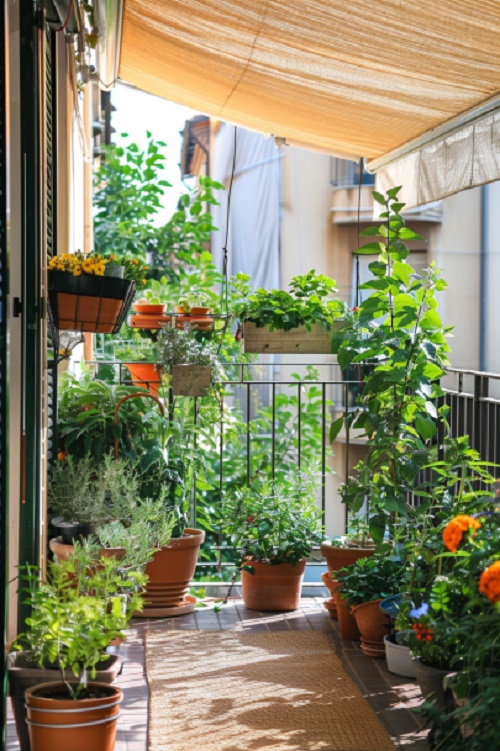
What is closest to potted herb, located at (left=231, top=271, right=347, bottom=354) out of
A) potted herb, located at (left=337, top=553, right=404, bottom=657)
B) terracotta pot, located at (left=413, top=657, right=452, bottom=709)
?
potted herb, located at (left=337, top=553, right=404, bottom=657)

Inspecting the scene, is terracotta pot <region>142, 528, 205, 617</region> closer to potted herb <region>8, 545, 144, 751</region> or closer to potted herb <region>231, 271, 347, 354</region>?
potted herb <region>231, 271, 347, 354</region>

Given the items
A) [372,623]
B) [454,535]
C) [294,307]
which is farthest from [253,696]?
[294,307]

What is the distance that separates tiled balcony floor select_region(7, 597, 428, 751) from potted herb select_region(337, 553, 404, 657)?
0.27ft

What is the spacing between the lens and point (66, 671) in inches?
123

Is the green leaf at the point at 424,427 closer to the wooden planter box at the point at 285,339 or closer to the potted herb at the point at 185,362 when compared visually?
→ the wooden planter box at the point at 285,339

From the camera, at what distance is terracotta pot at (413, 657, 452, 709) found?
11.3 ft

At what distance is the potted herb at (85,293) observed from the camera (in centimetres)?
434

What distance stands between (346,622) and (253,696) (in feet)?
2.99

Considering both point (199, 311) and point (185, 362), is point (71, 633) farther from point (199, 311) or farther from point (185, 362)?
point (199, 311)

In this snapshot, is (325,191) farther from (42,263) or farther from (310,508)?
(42,263)

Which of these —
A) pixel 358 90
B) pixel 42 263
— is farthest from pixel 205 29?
pixel 42 263

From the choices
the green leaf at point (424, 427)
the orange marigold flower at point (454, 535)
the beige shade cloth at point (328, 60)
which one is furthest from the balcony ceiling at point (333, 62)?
the orange marigold flower at point (454, 535)

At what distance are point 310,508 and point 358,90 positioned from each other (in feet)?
6.90

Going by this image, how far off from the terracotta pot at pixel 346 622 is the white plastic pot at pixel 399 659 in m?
0.50
